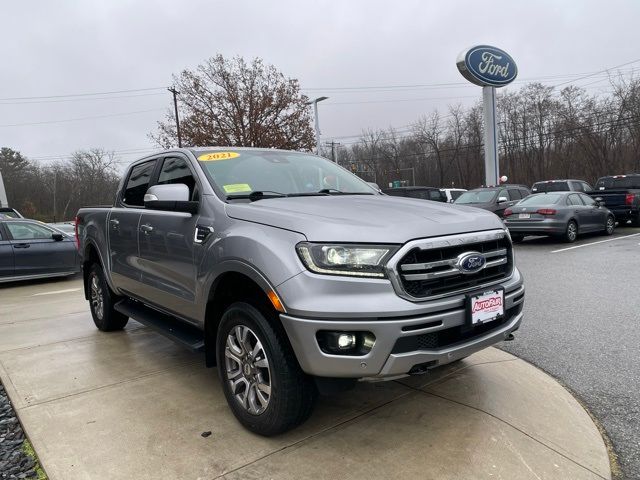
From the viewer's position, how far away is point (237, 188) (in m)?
3.52

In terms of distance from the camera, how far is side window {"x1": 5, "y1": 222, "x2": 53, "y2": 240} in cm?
1008

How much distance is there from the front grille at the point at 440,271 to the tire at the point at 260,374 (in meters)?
0.81

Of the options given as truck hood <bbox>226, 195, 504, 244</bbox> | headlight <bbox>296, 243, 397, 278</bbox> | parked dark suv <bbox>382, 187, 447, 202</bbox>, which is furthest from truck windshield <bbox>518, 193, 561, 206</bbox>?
headlight <bbox>296, 243, 397, 278</bbox>

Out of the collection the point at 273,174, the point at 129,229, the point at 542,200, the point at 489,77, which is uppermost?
the point at 489,77

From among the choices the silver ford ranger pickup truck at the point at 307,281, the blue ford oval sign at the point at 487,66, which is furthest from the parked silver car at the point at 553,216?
the silver ford ranger pickup truck at the point at 307,281

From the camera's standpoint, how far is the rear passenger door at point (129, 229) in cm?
438

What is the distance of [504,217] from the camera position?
1344 cm

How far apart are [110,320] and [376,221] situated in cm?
401

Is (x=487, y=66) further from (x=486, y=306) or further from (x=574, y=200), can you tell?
(x=486, y=306)

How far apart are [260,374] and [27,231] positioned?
9.64 metres

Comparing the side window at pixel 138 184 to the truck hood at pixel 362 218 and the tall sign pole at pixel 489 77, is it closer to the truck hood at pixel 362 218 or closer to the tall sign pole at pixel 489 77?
the truck hood at pixel 362 218

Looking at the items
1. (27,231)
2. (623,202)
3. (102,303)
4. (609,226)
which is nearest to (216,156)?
(102,303)

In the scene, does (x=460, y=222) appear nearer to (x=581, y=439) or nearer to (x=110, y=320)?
(x=581, y=439)

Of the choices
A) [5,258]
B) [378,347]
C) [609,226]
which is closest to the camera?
[378,347]
